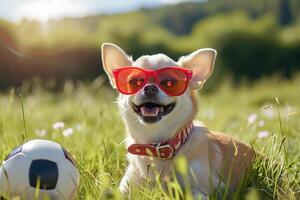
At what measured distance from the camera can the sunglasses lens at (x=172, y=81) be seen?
3537 millimetres

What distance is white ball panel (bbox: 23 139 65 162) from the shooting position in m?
2.98

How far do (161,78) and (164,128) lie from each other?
1.04ft

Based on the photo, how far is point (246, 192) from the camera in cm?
321

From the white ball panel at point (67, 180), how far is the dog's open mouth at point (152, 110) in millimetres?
677

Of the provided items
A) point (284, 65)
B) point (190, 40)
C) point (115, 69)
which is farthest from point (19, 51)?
point (115, 69)

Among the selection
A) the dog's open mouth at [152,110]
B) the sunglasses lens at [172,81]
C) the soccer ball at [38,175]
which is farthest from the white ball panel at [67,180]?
the sunglasses lens at [172,81]

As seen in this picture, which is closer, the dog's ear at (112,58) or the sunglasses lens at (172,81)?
the sunglasses lens at (172,81)

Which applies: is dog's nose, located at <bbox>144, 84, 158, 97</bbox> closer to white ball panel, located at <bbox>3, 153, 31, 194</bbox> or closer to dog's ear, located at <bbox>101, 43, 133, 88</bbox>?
dog's ear, located at <bbox>101, 43, 133, 88</bbox>

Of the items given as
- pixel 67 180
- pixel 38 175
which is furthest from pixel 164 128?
pixel 38 175

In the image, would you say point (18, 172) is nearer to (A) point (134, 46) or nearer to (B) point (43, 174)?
(B) point (43, 174)

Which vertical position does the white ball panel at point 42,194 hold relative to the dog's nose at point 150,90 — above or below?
below

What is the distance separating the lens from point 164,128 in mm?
3584

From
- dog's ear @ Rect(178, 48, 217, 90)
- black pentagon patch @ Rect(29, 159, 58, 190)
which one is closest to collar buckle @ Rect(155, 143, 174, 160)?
dog's ear @ Rect(178, 48, 217, 90)

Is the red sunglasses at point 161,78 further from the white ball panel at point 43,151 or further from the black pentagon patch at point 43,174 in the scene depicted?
the black pentagon patch at point 43,174
